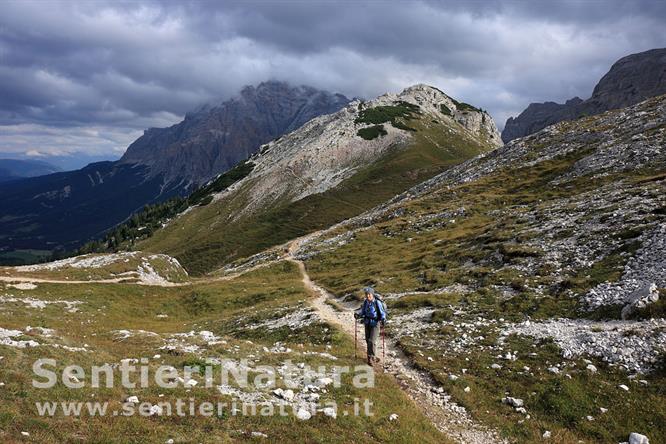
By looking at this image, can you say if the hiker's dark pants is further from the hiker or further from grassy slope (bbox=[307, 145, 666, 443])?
grassy slope (bbox=[307, 145, 666, 443])

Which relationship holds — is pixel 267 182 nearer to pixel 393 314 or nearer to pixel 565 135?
pixel 565 135

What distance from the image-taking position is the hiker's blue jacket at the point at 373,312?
71.5 ft

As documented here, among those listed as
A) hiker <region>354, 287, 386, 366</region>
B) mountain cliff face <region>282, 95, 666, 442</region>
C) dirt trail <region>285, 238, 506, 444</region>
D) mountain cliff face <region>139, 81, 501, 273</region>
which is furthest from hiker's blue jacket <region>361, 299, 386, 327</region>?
mountain cliff face <region>139, 81, 501, 273</region>

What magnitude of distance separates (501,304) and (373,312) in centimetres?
1190

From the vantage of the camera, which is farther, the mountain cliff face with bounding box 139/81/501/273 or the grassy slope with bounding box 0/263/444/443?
the mountain cliff face with bounding box 139/81/501/273

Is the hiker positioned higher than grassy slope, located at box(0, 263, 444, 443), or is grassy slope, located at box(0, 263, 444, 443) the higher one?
the hiker

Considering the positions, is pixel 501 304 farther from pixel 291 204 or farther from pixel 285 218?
pixel 291 204

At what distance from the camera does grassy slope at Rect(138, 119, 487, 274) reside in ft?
475

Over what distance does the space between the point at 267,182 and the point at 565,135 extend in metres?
134

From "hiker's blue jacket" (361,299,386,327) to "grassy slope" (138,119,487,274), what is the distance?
121 metres

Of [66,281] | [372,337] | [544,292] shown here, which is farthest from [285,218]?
[372,337]

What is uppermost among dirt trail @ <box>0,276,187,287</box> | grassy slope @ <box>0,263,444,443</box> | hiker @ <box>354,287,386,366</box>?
hiker @ <box>354,287,386,366</box>

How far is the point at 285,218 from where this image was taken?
158 meters

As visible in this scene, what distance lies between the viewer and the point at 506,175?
83500 millimetres
